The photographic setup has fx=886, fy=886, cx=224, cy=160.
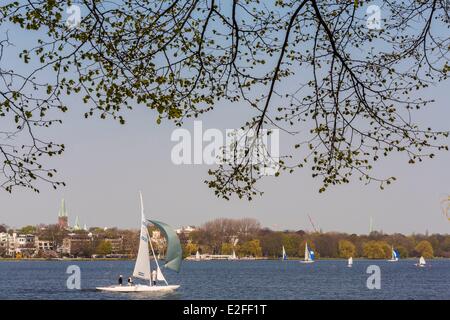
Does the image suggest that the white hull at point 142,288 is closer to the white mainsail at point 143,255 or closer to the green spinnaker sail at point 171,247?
the white mainsail at point 143,255

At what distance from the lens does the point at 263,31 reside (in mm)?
15102

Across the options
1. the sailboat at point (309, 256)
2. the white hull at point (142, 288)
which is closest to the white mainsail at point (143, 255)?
the white hull at point (142, 288)

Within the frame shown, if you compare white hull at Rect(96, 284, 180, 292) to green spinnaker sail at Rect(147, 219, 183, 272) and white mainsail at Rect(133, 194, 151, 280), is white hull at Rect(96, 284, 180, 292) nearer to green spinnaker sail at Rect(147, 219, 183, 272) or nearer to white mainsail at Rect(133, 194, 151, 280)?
white mainsail at Rect(133, 194, 151, 280)

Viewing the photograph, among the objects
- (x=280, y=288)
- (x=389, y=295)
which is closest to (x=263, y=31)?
(x=389, y=295)

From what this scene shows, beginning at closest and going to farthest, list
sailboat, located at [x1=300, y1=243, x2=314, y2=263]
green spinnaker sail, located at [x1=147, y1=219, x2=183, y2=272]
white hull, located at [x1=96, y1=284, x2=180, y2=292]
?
green spinnaker sail, located at [x1=147, y1=219, x2=183, y2=272] → white hull, located at [x1=96, y1=284, x2=180, y2=292] → sailboat, located at [x1=300, y1=243, x2=314, y2=263]

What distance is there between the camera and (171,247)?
75.6 m

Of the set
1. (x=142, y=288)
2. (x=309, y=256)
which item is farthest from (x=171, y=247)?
(x=309, y=256)

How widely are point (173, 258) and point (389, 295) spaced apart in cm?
2269

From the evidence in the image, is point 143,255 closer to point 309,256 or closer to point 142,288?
point 142,288

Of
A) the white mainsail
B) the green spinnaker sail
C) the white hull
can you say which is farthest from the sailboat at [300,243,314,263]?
the white mainsail

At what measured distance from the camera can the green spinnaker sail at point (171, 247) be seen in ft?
247

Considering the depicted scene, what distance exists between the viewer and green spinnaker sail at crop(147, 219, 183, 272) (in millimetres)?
75188
